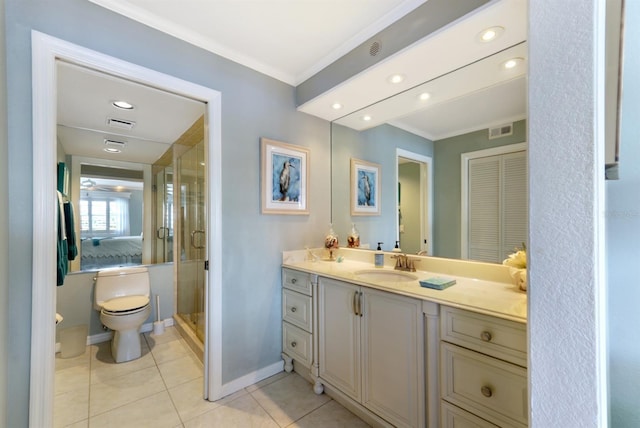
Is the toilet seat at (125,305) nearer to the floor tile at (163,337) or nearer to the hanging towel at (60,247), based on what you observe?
the floor tile at (163,337)

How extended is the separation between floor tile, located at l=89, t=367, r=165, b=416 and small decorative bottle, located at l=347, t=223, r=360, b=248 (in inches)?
74.2

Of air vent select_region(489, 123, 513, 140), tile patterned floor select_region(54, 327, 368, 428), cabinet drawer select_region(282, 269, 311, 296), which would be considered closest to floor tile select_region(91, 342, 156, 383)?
tile patterned floor select_region(54, 327, 368, 428)

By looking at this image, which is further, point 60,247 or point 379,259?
point 379,259

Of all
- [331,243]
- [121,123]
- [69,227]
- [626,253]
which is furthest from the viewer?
[121,123]

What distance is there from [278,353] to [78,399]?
1.42 m

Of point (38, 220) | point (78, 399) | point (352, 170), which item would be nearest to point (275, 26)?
point (352, 170)

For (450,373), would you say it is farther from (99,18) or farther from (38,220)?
(99,18)

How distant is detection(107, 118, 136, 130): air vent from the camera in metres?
2.64

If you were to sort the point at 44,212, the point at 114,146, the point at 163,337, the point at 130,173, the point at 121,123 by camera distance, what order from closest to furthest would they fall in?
the point at 44,212
the point at 121,123
the point at 163,337
the point at 114,146
the point at 130,173

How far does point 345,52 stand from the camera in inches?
73.5

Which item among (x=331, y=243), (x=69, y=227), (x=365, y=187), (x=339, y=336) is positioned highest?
(x=365, y=187)

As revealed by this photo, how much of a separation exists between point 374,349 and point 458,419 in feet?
1.60

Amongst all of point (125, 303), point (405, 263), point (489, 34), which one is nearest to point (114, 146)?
point (125, 303)

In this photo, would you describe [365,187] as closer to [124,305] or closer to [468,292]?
[468,292]
